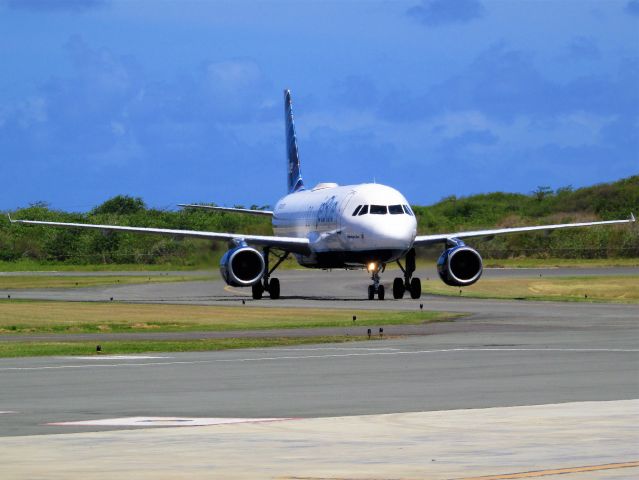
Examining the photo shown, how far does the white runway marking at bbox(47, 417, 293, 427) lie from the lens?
1652cm

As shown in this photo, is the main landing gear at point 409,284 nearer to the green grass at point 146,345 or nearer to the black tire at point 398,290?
the black tire at point 398,290

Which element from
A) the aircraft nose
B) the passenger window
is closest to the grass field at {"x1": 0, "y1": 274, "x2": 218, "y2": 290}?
the passenger window

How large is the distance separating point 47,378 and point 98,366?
8.93 feet

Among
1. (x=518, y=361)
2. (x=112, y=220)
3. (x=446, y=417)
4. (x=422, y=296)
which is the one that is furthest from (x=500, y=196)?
(x=446, y=417)

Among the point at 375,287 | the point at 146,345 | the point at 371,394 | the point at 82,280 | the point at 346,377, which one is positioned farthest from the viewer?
the point at 82,280

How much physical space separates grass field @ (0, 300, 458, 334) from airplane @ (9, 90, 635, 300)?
7.39m

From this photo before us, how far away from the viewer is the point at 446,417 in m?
16.7

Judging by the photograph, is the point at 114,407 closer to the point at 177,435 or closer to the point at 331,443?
the point at 177,435

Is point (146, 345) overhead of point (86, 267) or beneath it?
beneath

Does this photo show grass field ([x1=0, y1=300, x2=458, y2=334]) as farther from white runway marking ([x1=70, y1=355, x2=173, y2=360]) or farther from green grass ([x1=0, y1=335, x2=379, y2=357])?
white runway marking ([x1=70, y1=355, x2=173, y2=360])

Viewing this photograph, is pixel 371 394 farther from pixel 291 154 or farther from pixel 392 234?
pixel 291 154

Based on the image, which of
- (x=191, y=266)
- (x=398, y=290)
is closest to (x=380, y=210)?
(x=398, y=290)

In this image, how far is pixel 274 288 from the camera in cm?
5934

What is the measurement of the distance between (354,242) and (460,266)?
462cm
